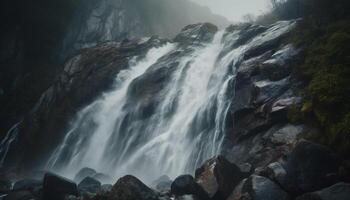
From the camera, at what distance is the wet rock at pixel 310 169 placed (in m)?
7.48

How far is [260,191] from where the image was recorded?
7684 millimetres

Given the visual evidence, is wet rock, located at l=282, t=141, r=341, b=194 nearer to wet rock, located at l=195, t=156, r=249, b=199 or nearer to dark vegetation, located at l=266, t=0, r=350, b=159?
dark vegetation, located at l=266, t=0, r=350, b=159

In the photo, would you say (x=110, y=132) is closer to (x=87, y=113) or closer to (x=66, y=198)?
(x=87, y=113)

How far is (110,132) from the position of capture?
2298 centimetres

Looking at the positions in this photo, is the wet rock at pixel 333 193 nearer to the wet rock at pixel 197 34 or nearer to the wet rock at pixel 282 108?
the wet rock at pixel 282 108

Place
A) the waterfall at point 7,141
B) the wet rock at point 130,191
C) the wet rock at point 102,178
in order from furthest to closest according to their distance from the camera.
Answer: the waterfall at point 7,141
the wet rock at point 102,178
the wet rock at point 130,191

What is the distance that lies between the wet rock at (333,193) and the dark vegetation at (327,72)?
65.8 inches

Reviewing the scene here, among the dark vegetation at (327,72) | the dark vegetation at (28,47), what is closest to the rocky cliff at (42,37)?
the dark vegetation at (28,47)

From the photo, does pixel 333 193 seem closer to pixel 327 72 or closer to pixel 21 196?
pixel 327 72

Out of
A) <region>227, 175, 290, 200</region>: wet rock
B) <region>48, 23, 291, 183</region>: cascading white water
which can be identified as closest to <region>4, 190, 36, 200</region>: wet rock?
<region>48, 23, 291, 183</region>: cascading white water

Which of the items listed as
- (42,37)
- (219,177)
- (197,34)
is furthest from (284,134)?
(42,37)

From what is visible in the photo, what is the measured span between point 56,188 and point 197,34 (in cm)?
2765

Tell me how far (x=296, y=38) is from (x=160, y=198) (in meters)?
11.4

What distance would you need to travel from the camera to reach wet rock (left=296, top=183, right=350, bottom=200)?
6.64 meters
